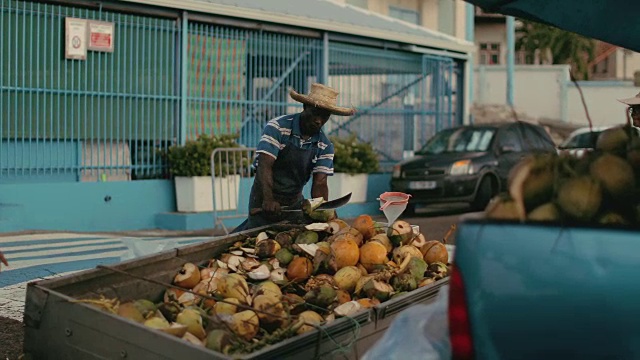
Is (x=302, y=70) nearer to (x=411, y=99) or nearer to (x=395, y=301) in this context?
(x=411, y=99)

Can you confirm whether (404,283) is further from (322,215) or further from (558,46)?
(558,46)

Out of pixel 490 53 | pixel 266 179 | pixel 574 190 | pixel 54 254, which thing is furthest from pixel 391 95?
pixel 490 53

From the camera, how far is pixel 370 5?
26203 mm

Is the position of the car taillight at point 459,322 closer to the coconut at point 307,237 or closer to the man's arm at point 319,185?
the coconut at point 307,237

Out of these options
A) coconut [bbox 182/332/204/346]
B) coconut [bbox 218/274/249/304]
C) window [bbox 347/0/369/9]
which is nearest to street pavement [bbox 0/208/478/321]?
coconut [bbox 218/274/249/304]

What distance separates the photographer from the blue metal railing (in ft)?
42.4

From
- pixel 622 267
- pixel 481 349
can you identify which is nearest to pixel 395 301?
pixel 481 349

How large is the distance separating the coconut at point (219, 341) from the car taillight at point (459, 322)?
1.11 meters

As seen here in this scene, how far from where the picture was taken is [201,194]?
1443cm

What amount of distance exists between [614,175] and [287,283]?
215 centimetres

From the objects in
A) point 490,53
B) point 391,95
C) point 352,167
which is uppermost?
point 490,53

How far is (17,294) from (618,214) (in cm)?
636

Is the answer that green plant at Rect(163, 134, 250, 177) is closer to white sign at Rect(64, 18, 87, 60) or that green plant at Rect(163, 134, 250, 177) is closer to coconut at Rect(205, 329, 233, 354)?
white sign at Rect(64, 18, 87, 60)

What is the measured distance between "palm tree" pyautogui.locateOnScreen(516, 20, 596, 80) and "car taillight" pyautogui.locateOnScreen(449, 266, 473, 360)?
41.4m
